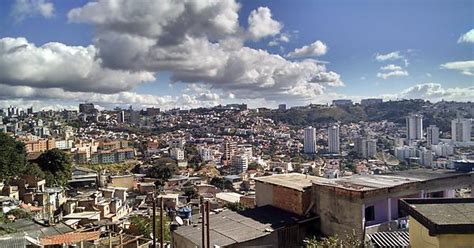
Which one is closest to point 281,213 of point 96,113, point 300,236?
point 300,236

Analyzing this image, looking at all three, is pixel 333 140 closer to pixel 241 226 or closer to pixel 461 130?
pixel 461 130

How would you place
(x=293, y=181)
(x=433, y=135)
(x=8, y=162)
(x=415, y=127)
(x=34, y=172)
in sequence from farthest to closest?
1. (x=415, y=127)
2. (x=433, y=135)
3. (x=34, y=172)
4. (x=8, y=162)
5. (x=293, y=181)

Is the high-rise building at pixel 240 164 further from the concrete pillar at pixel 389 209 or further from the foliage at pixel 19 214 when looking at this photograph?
the concrete pillar at pixel 389 209

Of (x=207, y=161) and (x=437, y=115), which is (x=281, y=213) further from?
(x=437, y=115)

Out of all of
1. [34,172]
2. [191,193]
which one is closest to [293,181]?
[34,172]

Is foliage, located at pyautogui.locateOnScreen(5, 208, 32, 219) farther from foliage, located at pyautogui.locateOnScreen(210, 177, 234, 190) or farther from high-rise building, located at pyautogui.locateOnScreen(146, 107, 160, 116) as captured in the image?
high-rise building, located at pyautogui.locateOnScreen(146, 107, 160, 116)

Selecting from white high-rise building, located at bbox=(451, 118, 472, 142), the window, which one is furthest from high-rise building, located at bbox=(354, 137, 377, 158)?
the window
